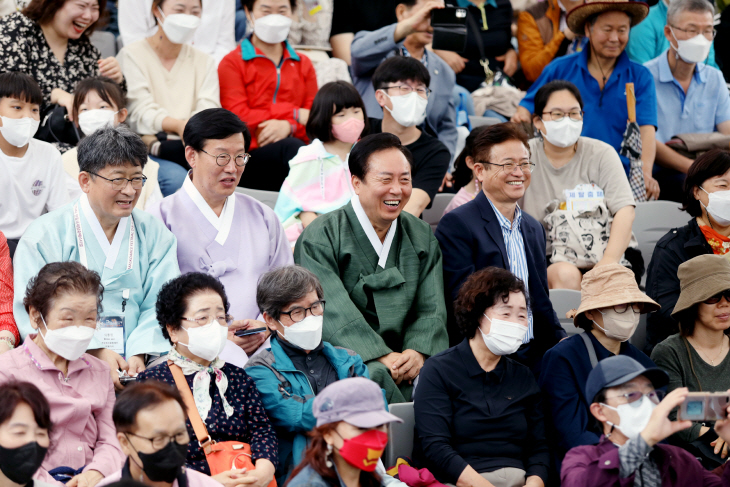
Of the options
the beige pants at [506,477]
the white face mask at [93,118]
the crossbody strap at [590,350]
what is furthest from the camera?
the white face mask at [93,118]

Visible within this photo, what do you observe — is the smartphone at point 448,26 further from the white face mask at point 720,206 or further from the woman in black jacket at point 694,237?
the white face mask at point 720,206

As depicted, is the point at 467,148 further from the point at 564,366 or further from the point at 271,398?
the point at 271,398

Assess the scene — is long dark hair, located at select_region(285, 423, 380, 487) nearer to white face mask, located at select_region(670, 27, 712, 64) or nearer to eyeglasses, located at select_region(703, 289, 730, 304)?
eyeglasses, located at select_region(703, 289, 730, 304)

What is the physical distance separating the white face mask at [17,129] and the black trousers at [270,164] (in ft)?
4.76

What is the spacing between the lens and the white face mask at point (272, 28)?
18.5 ft

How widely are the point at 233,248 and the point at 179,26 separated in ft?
6.37

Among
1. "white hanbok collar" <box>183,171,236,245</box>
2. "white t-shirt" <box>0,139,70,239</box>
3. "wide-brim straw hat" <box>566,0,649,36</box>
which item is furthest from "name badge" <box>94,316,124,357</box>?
"wide-brim straw hat" <box>566,0,649,36</box>

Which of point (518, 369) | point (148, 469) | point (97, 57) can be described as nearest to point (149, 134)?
point (97, 57)

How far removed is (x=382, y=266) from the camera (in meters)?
4.11

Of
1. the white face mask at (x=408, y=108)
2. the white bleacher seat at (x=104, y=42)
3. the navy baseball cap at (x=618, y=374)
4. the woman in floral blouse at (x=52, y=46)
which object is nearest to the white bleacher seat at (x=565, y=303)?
the white face mask at (x=408, y=108)

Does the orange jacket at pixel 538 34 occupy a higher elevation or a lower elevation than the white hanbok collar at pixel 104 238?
higher

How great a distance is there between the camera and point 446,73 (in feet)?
19.6

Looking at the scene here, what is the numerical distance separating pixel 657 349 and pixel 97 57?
3.56 meters

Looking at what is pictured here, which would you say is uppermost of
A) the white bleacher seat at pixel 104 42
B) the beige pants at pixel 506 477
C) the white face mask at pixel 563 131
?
the white bleacher seat at pixel 104 42
